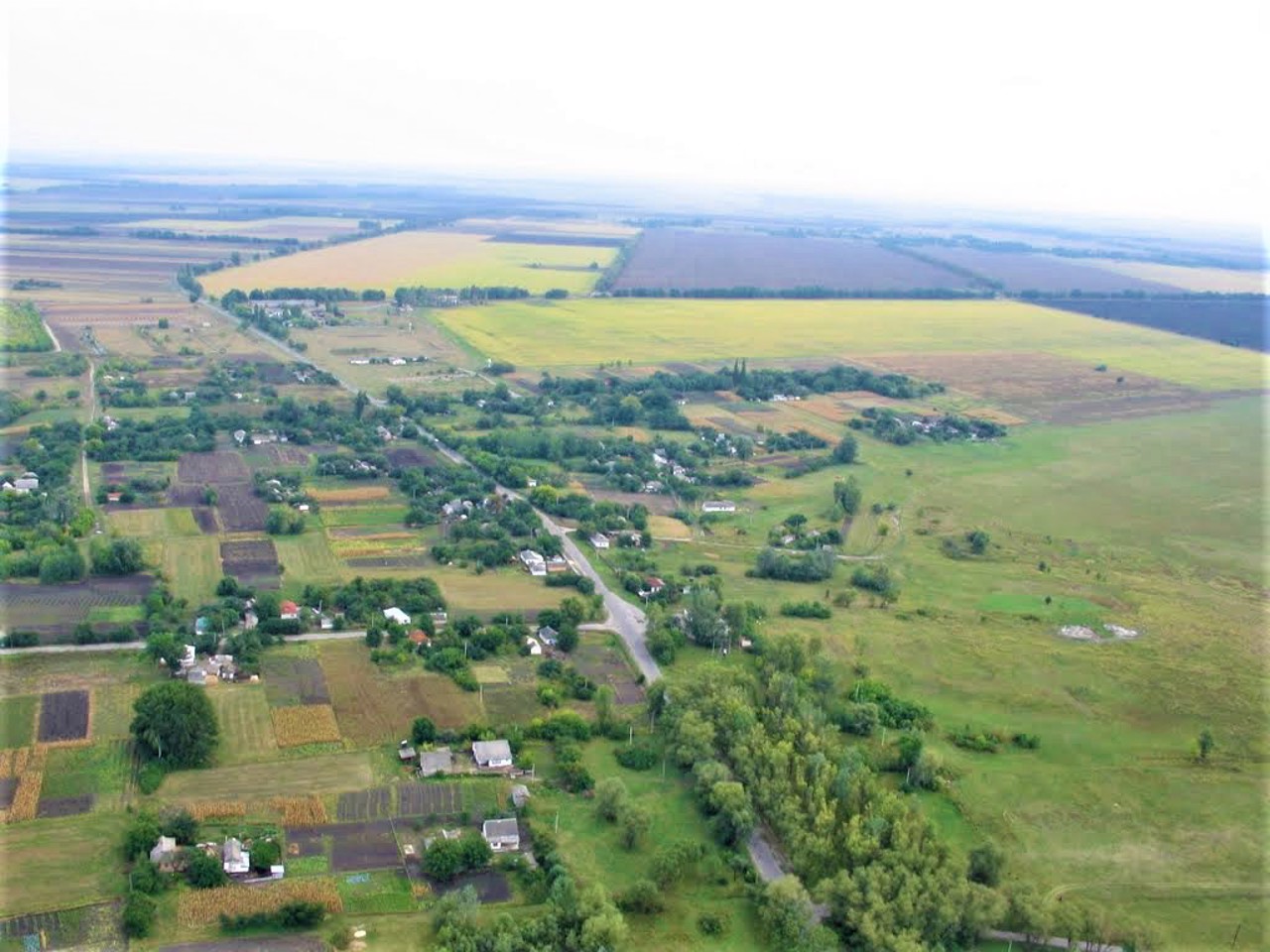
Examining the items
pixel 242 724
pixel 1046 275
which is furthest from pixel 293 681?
pixel 1046 275

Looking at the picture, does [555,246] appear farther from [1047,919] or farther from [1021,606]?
[1047,919]

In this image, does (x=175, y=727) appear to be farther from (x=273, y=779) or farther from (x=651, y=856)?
(x=651, y=856)

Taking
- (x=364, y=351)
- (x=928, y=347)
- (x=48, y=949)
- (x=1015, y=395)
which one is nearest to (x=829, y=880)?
(x=48, y=949)

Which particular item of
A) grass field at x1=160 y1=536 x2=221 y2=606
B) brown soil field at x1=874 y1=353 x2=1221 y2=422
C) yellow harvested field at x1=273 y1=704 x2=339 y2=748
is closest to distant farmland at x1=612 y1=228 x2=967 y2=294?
brown soil field at x1=874 y1=353 x2=1221 y2=422

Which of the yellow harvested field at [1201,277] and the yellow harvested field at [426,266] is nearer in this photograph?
the yellow harvested field at [426,266]

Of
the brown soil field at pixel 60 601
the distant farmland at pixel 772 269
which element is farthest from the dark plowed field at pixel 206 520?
the distant farmland at pixel 772 269

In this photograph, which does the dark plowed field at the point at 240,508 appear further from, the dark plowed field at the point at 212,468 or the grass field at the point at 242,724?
→ the grass field at the point at 242,724
